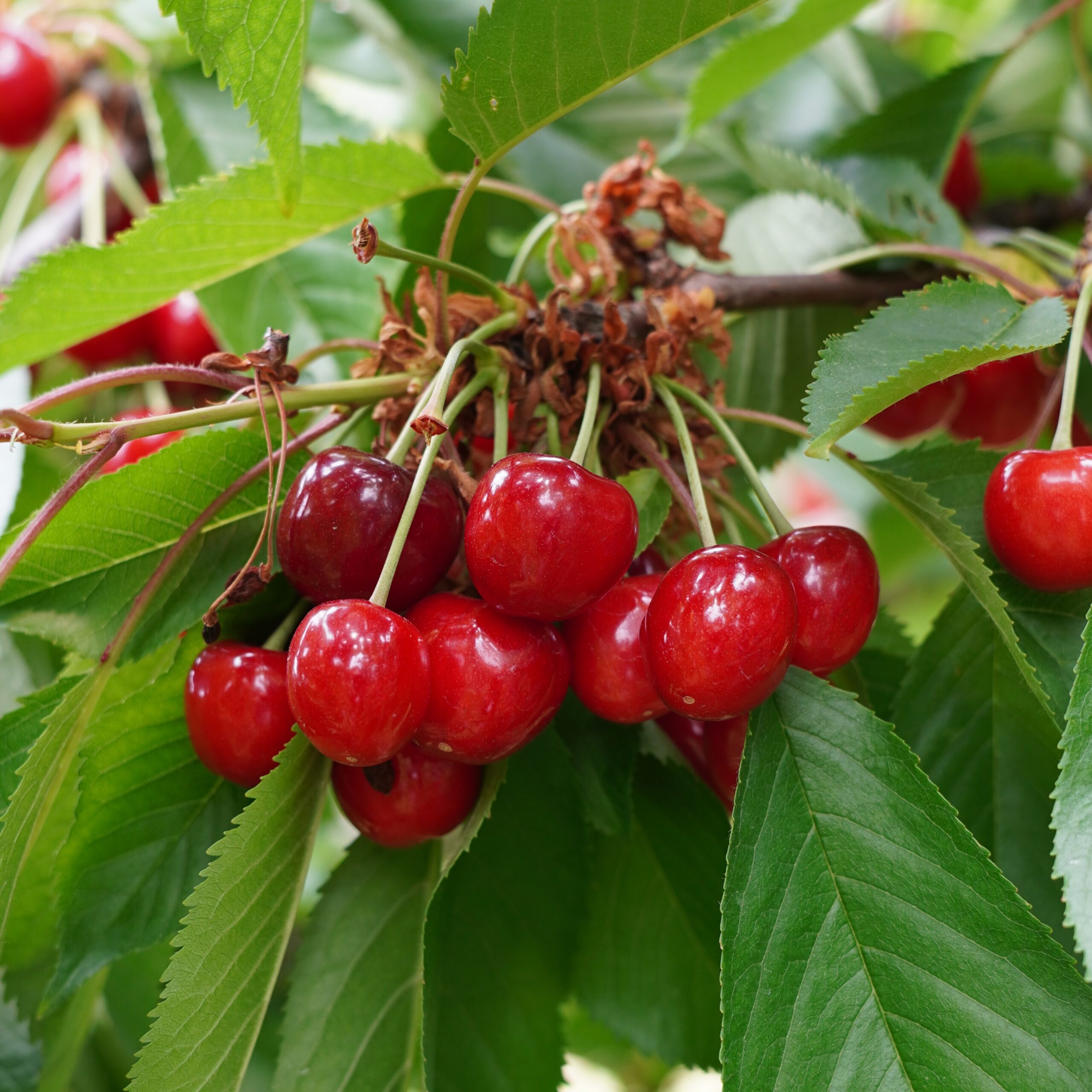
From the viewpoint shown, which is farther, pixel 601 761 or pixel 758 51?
pixel 758 51

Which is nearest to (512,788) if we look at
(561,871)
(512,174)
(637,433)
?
(561,871)

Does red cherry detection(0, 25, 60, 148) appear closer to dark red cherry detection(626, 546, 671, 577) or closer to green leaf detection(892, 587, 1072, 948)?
dark red cherry detection(626, 546, 671, 577)

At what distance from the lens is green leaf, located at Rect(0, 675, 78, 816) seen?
0.76 m

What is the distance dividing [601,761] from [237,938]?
1.02ft

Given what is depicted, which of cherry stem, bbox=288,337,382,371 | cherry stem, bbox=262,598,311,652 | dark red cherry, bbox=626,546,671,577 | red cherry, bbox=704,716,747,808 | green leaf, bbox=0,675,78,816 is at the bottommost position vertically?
red cherry, bbox=704,716,747,808

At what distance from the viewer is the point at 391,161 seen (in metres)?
0.86

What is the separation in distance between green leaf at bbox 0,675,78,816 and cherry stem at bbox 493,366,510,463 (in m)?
0.35

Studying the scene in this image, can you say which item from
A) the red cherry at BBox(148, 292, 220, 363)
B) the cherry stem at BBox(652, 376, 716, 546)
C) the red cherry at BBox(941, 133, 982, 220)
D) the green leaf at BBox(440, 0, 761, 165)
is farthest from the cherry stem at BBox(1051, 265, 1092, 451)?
the red cherry at BBox(148, 292, 220, 363)

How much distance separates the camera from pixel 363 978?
857mm

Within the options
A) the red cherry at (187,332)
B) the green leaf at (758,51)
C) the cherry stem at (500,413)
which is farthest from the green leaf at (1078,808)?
the red cherry at (187,332)

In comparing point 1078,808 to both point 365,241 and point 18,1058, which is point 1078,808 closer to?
point 365,241

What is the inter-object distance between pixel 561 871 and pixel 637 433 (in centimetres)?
39

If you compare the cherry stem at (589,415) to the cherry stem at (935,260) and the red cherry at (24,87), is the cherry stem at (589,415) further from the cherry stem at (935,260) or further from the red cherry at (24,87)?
the red cherry at (24,87)

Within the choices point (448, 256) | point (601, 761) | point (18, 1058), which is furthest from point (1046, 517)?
point (18, 1058)
